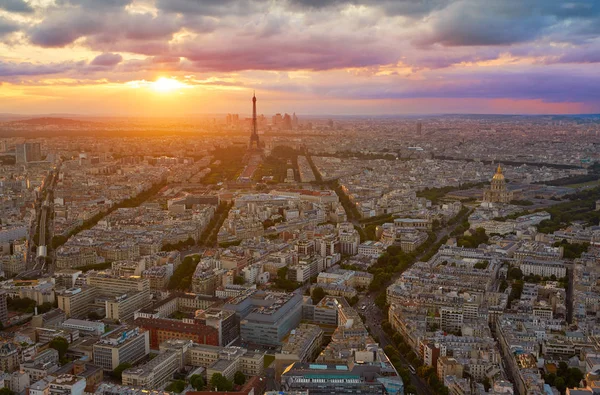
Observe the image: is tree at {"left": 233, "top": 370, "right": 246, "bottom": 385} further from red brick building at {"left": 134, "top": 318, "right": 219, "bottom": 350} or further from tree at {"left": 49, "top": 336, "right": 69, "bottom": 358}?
tree at {"left": 49, "top": 336, "right": 69, "bottom": 358}

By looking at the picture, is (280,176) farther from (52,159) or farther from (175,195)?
(52,159)

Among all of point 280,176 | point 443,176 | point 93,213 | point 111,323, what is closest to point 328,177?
point 280,176

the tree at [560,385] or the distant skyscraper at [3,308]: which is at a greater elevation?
the distant skyscraper at [3,308]

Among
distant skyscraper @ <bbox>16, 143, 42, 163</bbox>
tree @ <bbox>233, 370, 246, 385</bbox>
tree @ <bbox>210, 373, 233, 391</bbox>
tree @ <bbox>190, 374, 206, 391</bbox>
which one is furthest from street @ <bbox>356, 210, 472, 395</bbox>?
distant skyscraper @ <bbox>16, 143, 42, 163</bbox>

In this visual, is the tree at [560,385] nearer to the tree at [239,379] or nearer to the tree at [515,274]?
the tree at [239,379]

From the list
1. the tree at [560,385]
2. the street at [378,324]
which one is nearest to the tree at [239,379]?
the street at [378,324]

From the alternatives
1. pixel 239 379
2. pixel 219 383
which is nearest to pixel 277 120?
→ pixel 239 379
